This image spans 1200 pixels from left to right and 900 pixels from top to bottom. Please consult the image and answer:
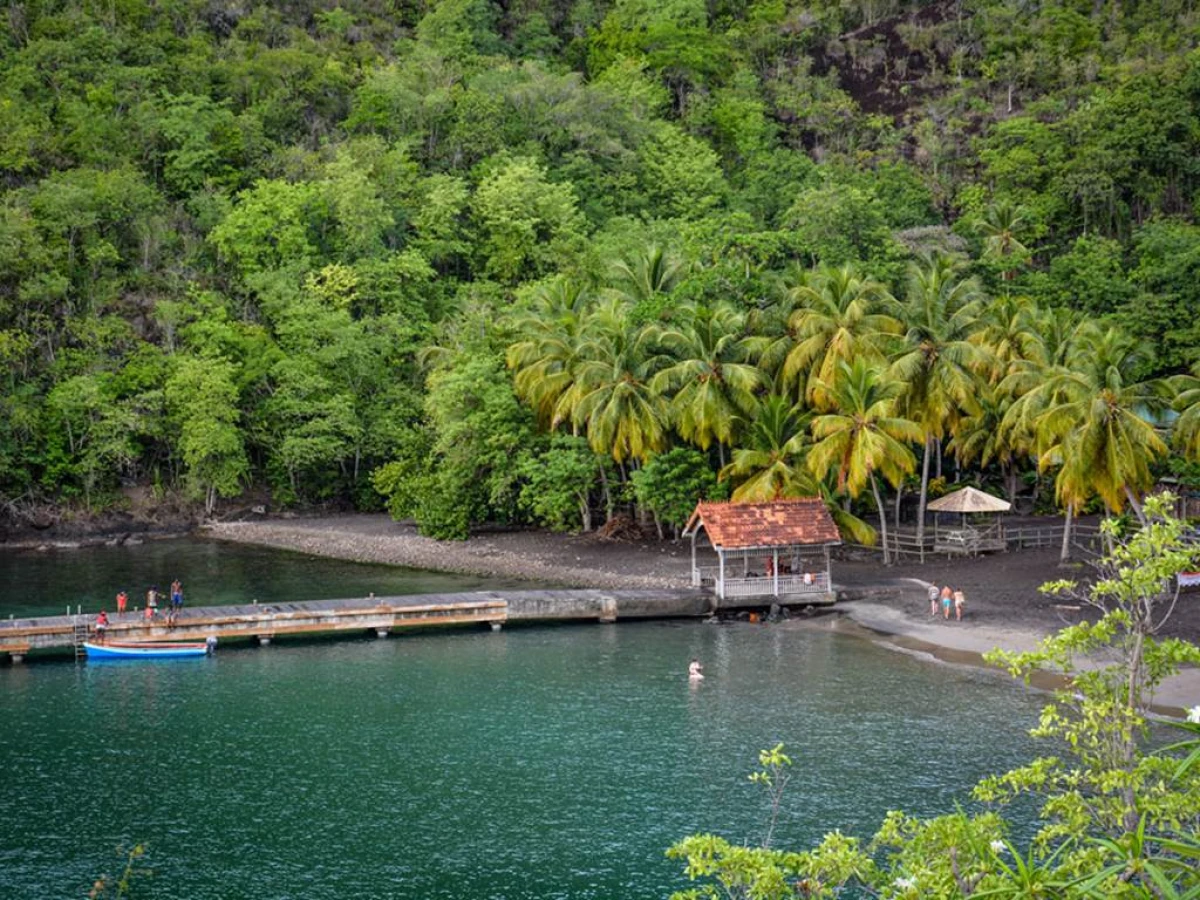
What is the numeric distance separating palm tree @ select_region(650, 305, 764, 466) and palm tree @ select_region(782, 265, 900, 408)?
199cm

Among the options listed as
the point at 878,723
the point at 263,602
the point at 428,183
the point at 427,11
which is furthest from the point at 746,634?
the point at 427,11

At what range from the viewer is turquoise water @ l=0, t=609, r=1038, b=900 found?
25.7 meters

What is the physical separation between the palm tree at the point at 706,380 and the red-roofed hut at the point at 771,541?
6.01 m

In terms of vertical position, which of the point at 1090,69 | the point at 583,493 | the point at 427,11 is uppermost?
the point at 427,11

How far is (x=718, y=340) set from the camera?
53312mm

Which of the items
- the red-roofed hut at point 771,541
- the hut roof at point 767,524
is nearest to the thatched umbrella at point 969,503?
the red-roofed hut at point 771,541

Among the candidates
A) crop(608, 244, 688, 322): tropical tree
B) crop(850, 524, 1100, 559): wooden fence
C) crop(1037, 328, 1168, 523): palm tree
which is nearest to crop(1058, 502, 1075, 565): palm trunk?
crop(850, 524, 1100, 559): wooden fence

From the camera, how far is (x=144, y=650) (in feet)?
137

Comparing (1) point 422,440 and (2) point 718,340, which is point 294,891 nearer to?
(2) point 718,340

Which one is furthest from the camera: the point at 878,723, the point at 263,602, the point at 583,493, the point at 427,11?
the point at 427,11

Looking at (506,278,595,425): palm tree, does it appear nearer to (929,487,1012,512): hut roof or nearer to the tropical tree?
the tropical tree

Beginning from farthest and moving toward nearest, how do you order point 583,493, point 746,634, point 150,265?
point 150,265 → point 583,493 → point 746,634

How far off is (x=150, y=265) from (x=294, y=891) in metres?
54.8

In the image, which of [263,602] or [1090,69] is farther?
[1090,69]
